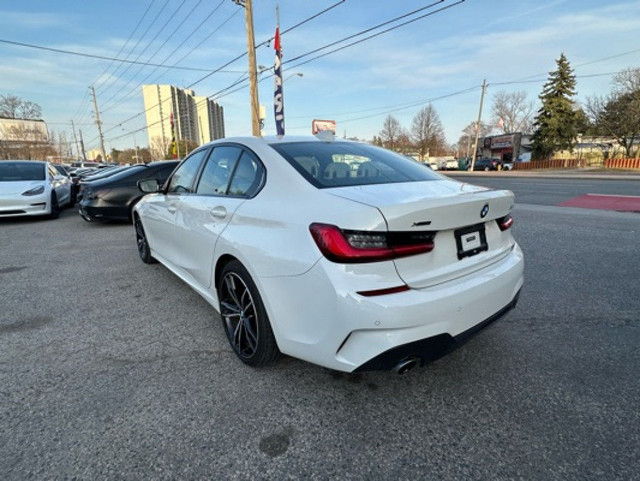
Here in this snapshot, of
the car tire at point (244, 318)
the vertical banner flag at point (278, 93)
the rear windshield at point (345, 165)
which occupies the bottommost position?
the car tire at point (244, 318)

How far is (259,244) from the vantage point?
207 centimetres

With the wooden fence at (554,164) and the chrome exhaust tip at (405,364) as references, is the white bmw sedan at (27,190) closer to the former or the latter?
the chrome exhaust tip at (405,364)

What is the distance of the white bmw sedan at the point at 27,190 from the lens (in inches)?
308

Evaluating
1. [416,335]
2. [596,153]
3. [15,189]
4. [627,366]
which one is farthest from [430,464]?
[596,153]

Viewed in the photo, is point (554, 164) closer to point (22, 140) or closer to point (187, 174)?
point (187, 174)

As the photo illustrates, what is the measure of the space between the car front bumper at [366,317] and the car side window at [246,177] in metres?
0.69

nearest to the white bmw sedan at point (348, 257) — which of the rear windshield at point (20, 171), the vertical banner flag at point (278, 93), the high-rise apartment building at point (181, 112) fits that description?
the rear windshield at point (20, 171)

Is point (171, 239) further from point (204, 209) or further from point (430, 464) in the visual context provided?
point (430, 464)

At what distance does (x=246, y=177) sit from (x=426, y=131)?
210 feet

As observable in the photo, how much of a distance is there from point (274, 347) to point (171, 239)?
1833 millimetres

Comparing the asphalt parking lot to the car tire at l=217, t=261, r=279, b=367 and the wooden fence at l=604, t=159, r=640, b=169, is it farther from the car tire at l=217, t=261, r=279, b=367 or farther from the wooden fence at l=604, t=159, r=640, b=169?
the wooden fence at l=604, t=159, r=640, b=169

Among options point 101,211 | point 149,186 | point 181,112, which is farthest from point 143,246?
point 181,112

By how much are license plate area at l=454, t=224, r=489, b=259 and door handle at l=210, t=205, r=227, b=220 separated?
148 cm

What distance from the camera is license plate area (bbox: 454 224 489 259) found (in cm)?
192
